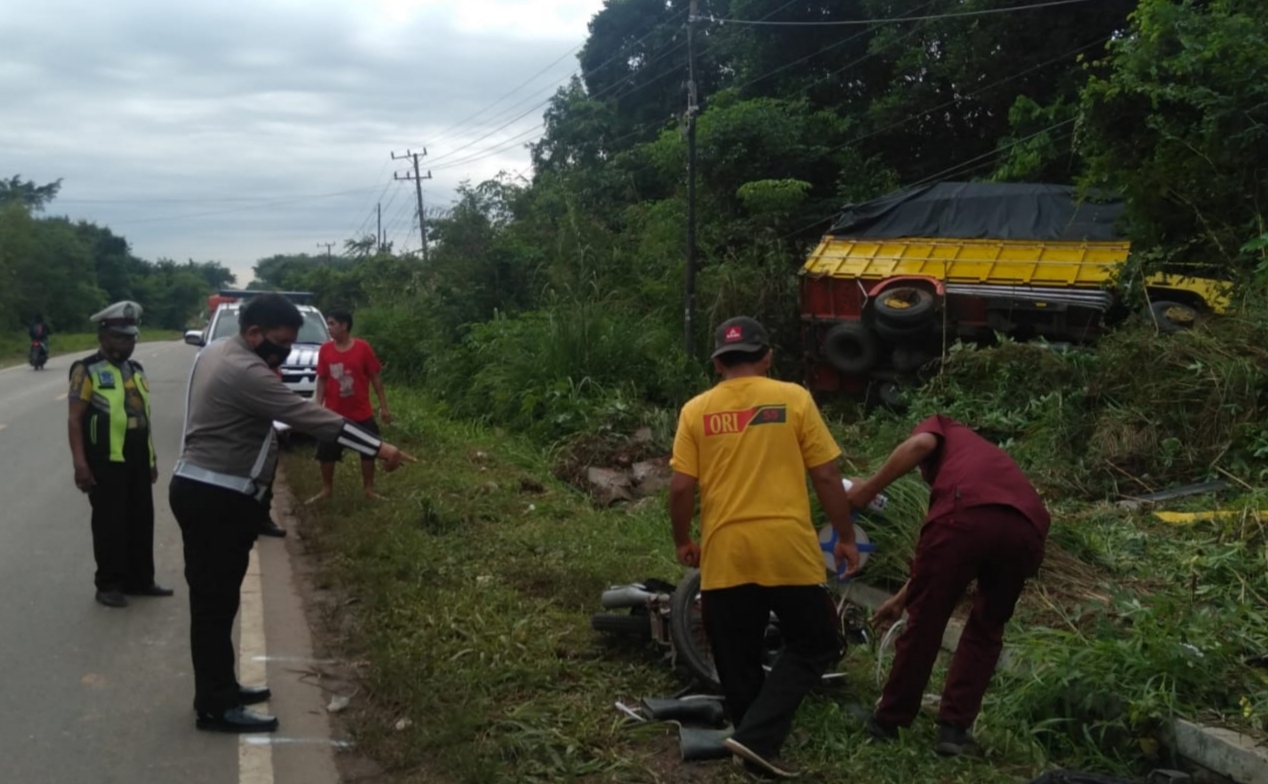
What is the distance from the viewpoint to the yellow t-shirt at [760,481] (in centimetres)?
429

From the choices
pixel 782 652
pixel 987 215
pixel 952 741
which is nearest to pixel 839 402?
pixel 987 215

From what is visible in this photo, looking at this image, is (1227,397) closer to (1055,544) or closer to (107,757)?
(1055,544)

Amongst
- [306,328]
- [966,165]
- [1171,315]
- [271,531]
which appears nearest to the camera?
[271,531]

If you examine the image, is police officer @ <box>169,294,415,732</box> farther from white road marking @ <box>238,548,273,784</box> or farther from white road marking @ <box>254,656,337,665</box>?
white road marking @ <box>254,656,337,665</box>

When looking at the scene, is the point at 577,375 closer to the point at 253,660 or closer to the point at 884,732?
the point at 253,660

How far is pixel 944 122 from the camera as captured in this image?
25688 millimetres

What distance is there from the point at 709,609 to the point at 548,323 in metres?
11.4

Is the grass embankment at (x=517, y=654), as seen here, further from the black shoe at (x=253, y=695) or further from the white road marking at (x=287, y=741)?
the black shoe at (x=253, y=695)

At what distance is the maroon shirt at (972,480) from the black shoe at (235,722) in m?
3.06

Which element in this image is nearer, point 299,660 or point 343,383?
point 299,660

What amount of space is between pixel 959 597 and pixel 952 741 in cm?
57

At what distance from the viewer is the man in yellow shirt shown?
169 inches

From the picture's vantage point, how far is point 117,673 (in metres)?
5.89

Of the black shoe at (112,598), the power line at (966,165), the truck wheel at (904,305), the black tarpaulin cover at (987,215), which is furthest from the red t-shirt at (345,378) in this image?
the power line at (966,165)
